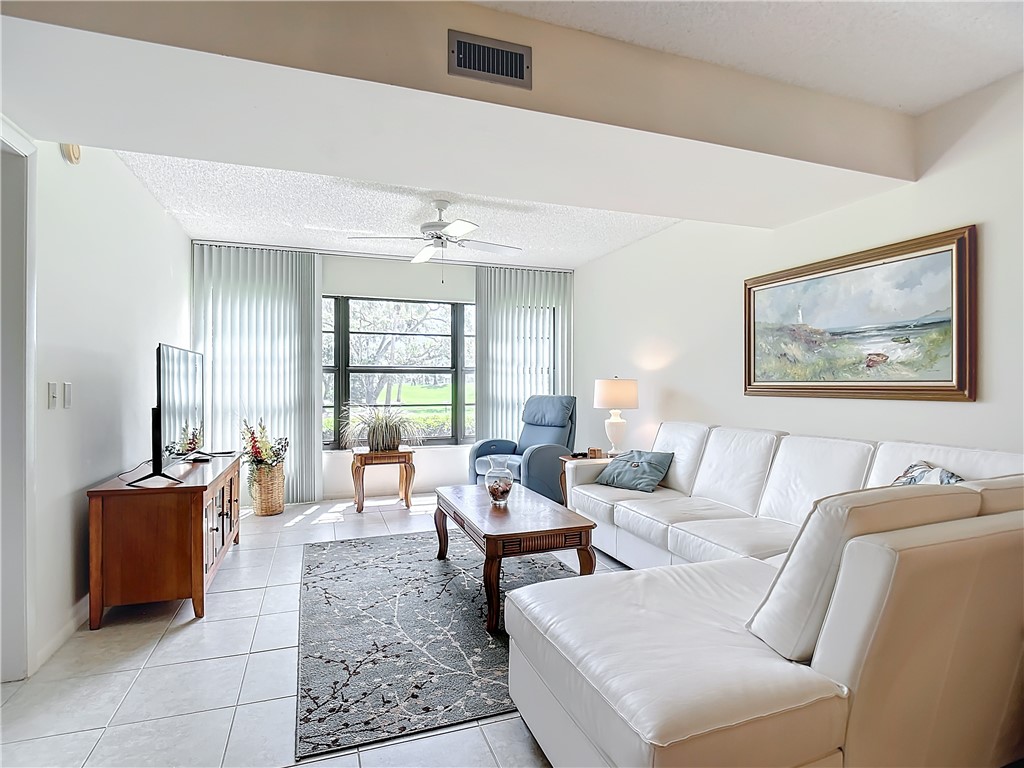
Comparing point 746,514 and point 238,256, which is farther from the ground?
point 238,256

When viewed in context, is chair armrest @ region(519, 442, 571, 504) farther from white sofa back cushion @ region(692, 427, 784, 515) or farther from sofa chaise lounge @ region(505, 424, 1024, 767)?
sofa chaise lounge @ region(505, 424, 1024, 767)

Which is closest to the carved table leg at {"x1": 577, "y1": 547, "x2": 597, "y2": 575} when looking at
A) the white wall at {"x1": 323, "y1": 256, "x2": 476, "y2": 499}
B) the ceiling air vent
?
the ceiling air vent

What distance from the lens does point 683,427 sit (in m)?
4.06

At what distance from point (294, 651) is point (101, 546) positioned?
1.14m

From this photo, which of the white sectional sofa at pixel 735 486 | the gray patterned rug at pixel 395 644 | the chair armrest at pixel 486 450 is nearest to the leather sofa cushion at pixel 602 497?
the white sectional sofa at pixel 735 486

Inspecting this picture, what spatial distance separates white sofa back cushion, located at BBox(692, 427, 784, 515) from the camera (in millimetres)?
3281

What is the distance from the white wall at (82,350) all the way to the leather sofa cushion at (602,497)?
292cm

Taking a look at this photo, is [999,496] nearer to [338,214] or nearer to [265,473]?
[338,214]

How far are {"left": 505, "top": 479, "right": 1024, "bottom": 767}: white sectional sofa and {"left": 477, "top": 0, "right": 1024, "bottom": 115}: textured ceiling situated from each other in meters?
1.70

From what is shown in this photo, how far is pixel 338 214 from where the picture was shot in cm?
427

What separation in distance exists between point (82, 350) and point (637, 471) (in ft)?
11.0

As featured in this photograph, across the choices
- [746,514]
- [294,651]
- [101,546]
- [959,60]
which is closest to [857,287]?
[959,60]

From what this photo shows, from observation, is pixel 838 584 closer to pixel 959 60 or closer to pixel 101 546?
pixel 959 60

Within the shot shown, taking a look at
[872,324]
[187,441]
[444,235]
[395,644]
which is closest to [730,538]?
[872,324]
